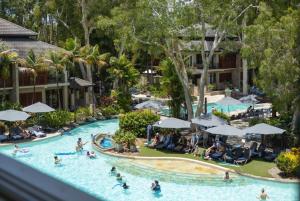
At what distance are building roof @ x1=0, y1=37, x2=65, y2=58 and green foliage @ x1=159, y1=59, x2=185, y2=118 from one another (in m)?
7.76

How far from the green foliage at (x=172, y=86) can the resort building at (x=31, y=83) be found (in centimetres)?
628

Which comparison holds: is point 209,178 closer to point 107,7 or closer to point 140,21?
point 140,21

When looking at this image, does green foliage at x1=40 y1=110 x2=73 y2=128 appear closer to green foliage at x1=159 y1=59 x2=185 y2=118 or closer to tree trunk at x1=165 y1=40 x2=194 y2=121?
green foliage at x1=159 y1=59 x2=185 y2=118

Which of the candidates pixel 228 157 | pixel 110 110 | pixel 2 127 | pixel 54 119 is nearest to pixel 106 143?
pixel 54 119

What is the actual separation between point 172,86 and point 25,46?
10327 millimetres

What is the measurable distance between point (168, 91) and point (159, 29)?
4.69 m

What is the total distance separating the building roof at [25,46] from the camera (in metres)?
28.1

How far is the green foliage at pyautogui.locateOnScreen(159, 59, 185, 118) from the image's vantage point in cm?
2519

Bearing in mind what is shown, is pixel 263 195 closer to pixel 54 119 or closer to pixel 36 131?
pixel 36 131

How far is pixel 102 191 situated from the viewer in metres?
14.9

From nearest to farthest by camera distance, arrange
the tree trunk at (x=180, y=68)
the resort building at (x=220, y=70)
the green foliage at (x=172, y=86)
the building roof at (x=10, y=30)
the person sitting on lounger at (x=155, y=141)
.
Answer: the person sitting on lounger at (x=155, y=141), the tree trunk at (x=180, y=68), the green foliage at (x=172, y=86), the building roof at (x=10, y=30), the resort building at (x=220, y=70)

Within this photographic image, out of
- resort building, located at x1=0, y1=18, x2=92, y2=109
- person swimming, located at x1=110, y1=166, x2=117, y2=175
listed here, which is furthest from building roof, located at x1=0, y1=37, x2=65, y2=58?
person swimming, located at x1=110, y1=166, x2=117, y2=175

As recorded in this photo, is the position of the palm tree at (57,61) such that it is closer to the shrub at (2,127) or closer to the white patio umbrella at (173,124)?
the shrub at (2,127)

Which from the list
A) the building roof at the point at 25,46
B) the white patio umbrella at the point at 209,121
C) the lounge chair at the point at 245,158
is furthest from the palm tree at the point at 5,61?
the lounge chair at the point at 245,158
